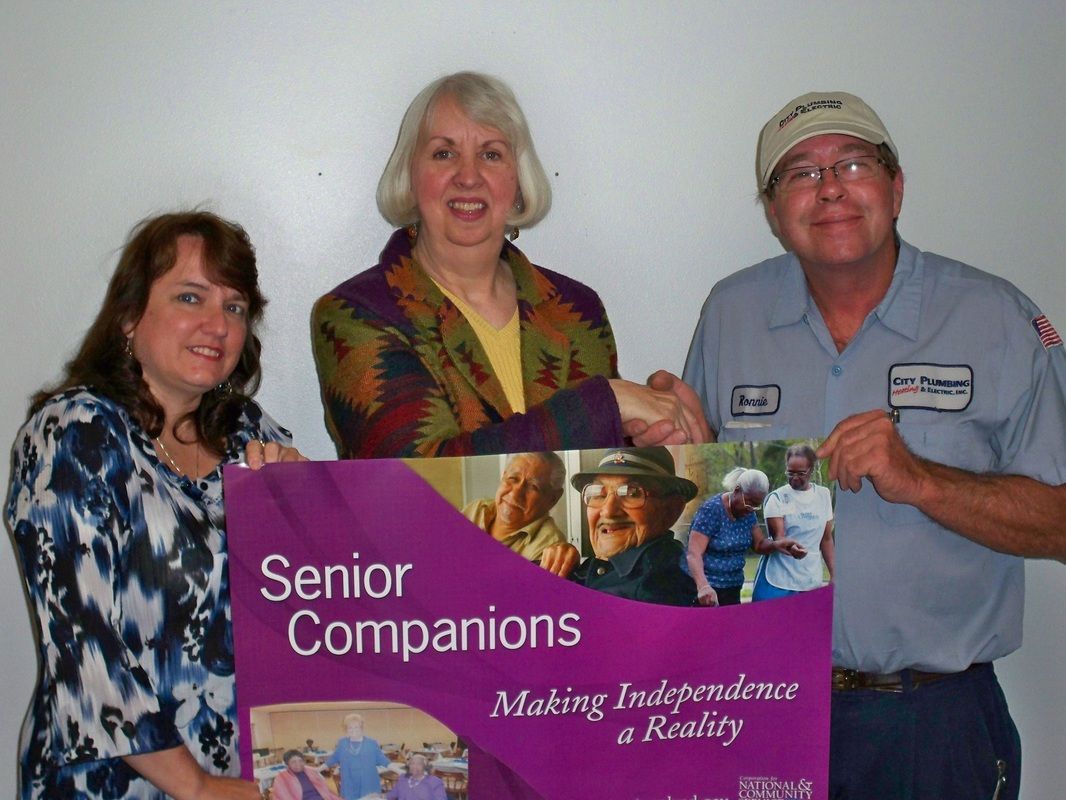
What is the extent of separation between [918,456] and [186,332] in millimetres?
1336

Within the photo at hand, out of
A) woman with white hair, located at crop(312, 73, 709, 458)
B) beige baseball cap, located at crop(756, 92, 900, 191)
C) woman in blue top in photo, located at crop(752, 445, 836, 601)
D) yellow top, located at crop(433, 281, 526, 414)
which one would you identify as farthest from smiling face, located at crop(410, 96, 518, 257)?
woman in blue top in photo, located at crop(752, 445, 836, 601)

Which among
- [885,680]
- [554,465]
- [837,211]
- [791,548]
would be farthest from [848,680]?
[837,211]

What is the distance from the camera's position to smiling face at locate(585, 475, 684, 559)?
5.03 feet

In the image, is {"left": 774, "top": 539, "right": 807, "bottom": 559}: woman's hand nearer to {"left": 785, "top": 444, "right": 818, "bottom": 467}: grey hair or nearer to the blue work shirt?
{"left": 785, "top": 444, "right": 818, "bottom": 467}: grey hair

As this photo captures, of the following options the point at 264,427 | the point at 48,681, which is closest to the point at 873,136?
the point at 264,427

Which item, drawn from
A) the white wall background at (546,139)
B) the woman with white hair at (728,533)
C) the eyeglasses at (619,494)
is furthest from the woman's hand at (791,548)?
the white wall background at (546,139)

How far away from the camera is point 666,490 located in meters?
1.55

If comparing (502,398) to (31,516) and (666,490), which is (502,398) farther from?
(31,516)

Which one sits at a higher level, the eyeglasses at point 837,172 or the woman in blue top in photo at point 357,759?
the eyeglasses at point 837,172

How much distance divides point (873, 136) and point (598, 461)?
88cm

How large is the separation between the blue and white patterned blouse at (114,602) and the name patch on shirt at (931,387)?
129cm

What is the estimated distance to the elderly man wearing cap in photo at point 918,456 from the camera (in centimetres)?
180

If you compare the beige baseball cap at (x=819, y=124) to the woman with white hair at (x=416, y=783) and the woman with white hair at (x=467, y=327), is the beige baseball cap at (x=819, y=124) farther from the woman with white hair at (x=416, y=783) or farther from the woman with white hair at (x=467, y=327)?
the woman with white hair at (x=416, y=783)

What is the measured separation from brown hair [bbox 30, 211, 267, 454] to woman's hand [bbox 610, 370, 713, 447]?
2.42 ft
